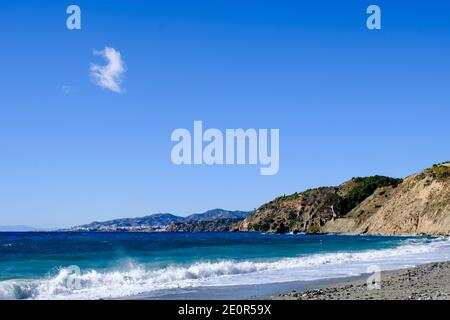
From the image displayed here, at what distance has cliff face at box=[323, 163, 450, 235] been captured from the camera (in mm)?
118250

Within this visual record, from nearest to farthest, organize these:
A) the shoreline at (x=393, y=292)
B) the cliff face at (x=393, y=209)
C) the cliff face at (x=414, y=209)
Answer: the shoreline at (x=393, y=292), the cliff face at (x=414, y=209), the cliff face at (x=393, y=209)

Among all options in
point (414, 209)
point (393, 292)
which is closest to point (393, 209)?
point (414, 209)

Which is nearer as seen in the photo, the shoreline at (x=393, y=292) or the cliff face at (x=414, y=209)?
the shoreline at (x=393, y=292)

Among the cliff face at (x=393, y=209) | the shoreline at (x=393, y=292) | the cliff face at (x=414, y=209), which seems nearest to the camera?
the shoreline at (x=393, y=292)

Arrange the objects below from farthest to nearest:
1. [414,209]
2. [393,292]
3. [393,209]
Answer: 1. [393,209]
2. [414,209]
3. [393,292]

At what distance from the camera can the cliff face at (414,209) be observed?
118 meters

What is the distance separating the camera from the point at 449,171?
12875 cm

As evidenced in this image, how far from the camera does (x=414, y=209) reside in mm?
128125

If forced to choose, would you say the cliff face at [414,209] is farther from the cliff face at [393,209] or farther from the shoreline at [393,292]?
the shoreline at [393,292]

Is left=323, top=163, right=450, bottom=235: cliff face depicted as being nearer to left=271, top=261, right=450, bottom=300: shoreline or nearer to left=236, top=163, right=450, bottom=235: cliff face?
left=236, top=163, right=450, bottom=235: cliff face

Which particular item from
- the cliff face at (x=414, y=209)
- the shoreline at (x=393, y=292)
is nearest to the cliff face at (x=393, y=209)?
the cliff face at (x=414, y=209)

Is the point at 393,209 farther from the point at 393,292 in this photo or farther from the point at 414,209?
the point at 393,292
